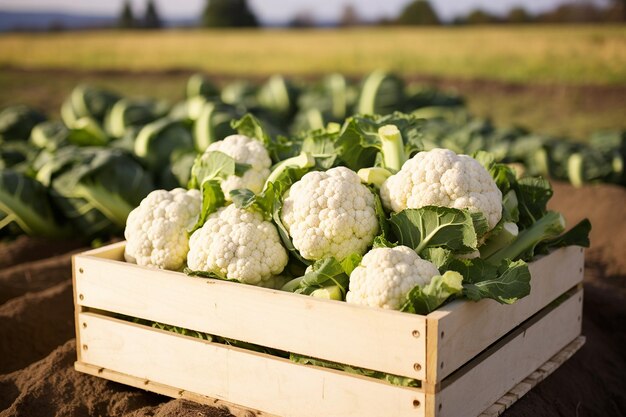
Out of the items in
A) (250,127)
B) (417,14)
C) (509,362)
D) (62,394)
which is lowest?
(62,394)

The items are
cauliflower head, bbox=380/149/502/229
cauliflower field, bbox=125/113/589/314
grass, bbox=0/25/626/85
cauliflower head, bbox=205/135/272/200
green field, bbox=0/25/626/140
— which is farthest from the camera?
grass, bbox=0/25/626/85

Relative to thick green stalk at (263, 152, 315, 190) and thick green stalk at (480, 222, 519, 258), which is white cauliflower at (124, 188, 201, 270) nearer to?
thick green stalk at (263, 152, 315, 190)

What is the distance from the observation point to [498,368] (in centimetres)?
302

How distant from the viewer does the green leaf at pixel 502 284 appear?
273 cm

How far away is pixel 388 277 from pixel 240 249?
0.74 m

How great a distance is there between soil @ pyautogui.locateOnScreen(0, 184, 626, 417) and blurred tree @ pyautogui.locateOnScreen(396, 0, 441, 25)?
29684 mm

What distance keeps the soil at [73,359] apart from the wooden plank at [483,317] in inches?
17.0

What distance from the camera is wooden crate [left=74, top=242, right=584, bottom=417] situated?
2.61m

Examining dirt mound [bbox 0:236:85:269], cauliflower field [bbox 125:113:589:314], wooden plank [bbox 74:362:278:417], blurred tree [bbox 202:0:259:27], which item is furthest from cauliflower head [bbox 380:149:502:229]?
blurred tree [bbox 202:0:259:27]

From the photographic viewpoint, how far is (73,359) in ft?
12.1

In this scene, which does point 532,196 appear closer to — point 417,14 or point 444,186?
point 444,186

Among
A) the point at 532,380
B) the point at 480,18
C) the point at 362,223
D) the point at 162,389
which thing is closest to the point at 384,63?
the point at 480,18

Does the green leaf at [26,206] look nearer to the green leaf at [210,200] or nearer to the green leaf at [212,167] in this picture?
the green leaf at [212,167]

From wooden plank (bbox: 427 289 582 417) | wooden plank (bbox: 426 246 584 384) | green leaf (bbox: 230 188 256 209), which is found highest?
green leaf (bbox: 230 188 256 209)
